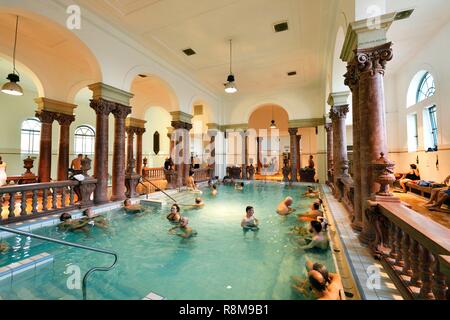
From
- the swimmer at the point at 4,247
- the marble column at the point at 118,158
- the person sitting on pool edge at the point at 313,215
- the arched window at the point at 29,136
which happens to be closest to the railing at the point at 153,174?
the marble column at the point at 118,158

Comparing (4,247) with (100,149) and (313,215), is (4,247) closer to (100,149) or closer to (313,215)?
(100,149)

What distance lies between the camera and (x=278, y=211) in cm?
620

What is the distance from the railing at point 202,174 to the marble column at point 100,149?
597cm

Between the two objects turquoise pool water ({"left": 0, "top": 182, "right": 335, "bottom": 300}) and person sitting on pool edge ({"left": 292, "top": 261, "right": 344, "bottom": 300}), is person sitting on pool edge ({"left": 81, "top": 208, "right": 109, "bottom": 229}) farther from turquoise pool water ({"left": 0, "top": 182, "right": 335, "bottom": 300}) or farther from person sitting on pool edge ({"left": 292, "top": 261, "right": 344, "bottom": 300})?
person sitting on pool edge ({"left": 292, "top": 261, "right": 344, "bottom": 300})

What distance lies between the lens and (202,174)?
13047 mm

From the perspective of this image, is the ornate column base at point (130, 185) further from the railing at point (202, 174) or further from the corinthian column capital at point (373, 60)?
the corinthian column capital at point (373, 60)

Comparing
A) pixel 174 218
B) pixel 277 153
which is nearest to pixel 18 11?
pixel 174 218

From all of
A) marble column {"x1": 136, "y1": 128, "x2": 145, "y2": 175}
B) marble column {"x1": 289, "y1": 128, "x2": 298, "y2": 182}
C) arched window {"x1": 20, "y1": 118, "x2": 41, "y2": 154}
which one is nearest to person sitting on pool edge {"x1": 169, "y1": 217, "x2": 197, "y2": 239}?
marble column {"x1": 136, "y1": 128, "x2": 145, "y2": 175}

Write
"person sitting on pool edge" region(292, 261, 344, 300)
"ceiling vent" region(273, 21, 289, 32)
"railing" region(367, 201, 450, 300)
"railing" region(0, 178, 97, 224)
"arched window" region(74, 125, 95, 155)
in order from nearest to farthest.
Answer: "railing" region(367, 201, 450, 300) < "person sitting on pool edge" region(292, 261, 344, 300) < "railing" region(0, 178, 97, 224) < "ceiling vent" region(273, 21, 289, 32) < "arched window" region(74, 125, 95, 155)

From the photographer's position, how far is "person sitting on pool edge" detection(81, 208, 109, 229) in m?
5.01

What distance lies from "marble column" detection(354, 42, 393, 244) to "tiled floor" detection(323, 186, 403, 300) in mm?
267

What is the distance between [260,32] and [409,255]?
7.37m

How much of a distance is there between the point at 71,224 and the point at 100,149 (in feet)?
8.04
